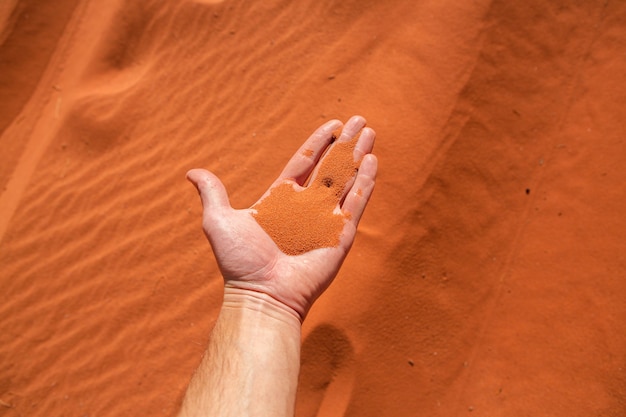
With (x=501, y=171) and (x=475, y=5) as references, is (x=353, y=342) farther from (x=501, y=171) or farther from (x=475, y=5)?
(x=475, y=5)

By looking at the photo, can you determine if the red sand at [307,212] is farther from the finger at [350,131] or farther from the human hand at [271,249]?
the finger at [350,131]

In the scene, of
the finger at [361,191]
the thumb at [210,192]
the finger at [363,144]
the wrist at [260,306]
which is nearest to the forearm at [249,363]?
the wrist at [260,306]

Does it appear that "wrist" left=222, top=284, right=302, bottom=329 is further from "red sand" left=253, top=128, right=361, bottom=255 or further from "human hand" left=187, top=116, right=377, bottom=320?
"red sand" left=253, top=128, right=361, bottom=255

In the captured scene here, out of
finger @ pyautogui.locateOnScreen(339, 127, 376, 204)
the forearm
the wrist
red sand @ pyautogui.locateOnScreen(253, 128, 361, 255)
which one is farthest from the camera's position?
finger @ pyautogui.locateOnScreen(339, 127, 376, 204)

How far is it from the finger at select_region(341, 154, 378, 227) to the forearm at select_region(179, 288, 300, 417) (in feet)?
2.21

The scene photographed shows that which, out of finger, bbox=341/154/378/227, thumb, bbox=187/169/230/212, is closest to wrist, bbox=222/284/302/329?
thumb, bbox=187/169/230/212

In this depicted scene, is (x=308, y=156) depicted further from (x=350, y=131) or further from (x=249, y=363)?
(x=249, y=363)

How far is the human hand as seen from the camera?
6.68 ft

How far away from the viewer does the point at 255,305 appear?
2.04 m

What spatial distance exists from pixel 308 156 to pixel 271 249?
0.65 meters

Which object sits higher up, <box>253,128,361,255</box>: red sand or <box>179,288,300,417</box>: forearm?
<box>253,128,361,255</box>: red sand

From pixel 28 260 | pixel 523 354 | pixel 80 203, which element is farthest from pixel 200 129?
pixel 523 354

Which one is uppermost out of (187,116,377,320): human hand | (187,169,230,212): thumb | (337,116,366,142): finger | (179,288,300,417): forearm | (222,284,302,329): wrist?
(337,116,366,142): finger

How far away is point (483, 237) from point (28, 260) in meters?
3.28
